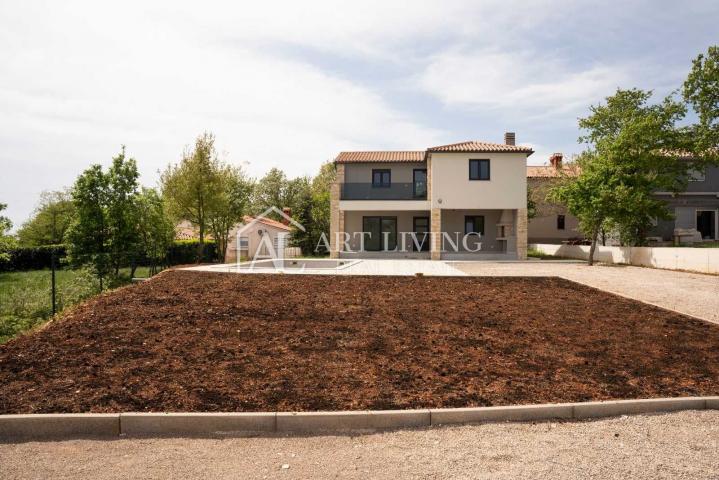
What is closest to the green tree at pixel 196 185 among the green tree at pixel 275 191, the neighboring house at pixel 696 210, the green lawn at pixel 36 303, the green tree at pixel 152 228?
the green tree at pixel 152 228

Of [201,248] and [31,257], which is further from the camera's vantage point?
[31,257]

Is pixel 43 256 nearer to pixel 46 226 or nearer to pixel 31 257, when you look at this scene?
pixel 31 257

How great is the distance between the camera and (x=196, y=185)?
2648 cm

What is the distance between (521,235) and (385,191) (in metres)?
8.54

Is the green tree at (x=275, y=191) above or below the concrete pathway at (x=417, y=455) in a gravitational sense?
above

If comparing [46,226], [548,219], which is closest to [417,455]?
[548,219]

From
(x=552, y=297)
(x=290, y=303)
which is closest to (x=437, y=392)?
(x=290, y=303)

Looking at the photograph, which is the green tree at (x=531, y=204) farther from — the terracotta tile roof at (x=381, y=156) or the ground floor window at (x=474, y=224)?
the terracotta tile roof at (x=381, y=156)

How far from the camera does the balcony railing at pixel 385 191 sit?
29.1 m

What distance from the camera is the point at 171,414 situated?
4.47m

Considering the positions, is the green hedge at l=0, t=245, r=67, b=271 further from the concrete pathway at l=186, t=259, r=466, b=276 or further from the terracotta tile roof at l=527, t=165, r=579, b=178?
the terracotta tile roof at l=527, t=165, r=579, b=178

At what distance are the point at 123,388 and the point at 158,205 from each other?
16.5m

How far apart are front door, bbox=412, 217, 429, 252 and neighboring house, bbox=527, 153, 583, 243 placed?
1229cm

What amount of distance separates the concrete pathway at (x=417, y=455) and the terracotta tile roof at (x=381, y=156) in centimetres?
2641
